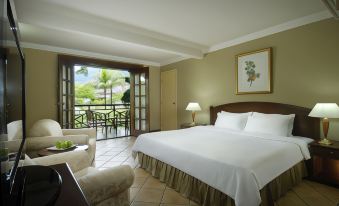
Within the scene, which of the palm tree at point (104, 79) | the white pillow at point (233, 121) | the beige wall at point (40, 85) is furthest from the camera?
the palm tree at point (104, 79)

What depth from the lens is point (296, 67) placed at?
309 centimetres

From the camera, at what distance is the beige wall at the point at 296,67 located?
2742 mm

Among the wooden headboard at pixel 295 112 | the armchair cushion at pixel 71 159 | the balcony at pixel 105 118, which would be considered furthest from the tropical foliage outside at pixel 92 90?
the armchair cushion at pixel 71 159

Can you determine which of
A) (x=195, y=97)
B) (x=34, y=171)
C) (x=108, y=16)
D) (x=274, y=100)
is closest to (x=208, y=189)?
(x=34, y=171)

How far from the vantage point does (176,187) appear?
2.37 m

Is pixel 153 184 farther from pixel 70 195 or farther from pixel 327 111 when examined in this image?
pixel 327 111

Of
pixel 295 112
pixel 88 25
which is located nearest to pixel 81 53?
pixel 88 25

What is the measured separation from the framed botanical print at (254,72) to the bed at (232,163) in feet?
1.77

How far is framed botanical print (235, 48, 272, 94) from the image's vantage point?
343 cm

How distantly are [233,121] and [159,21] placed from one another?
2225 millimetres

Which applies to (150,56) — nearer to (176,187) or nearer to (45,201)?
(176,187)

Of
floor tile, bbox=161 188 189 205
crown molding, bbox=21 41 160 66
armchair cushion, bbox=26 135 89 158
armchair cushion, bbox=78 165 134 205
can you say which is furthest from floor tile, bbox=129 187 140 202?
crown molding, bbox=21 41 160 66

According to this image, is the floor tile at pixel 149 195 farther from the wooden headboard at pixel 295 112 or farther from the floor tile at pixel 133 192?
the wooden headboard at pixel 295 112

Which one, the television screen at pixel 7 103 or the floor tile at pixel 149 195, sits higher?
the television screen at pixel 7 103
